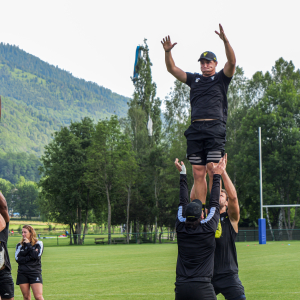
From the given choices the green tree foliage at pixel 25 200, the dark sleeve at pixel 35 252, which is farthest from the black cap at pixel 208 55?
the green tree foliage at pixel 25 200

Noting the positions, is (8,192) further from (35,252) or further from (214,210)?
(214,210)

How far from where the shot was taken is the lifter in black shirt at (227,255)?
19.1 ft

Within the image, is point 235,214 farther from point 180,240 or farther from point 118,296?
point 118,296

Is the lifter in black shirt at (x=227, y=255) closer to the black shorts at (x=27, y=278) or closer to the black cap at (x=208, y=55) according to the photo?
the black cap at (x=208, y=55)

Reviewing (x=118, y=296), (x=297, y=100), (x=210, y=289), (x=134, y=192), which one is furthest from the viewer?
(x=134, y=192)

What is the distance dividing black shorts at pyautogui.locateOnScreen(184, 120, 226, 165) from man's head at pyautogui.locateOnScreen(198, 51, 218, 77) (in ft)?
2.48

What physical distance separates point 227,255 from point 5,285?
348 cm

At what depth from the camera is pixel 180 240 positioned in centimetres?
506

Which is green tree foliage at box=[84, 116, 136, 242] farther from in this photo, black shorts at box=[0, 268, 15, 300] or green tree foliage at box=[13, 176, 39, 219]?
green tree foliage at box=[13, 176, 39, 219]

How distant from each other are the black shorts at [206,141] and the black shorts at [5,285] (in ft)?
11.1

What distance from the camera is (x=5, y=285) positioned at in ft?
22.6

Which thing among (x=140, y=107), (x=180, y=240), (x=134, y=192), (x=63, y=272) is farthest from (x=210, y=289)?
(x=140, y=107)

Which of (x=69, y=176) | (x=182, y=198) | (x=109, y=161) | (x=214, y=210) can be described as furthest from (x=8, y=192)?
(x=214, y=210)

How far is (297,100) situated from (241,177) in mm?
10659
